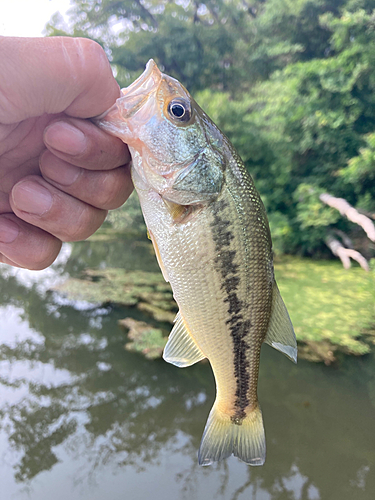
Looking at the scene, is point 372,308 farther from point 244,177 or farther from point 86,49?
point 86,49

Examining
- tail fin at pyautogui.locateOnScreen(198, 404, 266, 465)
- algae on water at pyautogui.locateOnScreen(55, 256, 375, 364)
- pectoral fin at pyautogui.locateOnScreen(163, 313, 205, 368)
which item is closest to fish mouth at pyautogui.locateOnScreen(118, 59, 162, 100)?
pectoral fin at pyautogui.locateOnScreen(163, 313, 205, 368)

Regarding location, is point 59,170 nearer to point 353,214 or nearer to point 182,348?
point 182,348

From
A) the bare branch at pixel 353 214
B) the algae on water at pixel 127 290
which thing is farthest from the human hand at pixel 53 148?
the bare branch at pixel 353 214

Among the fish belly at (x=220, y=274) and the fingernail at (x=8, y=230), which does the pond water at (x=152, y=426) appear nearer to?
the fish belly at (x=220, y=274)

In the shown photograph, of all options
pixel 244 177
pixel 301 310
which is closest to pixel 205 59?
pixel 301 310

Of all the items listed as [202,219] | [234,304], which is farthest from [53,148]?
[234,304]

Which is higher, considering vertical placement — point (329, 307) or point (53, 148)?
point (53, 148)
